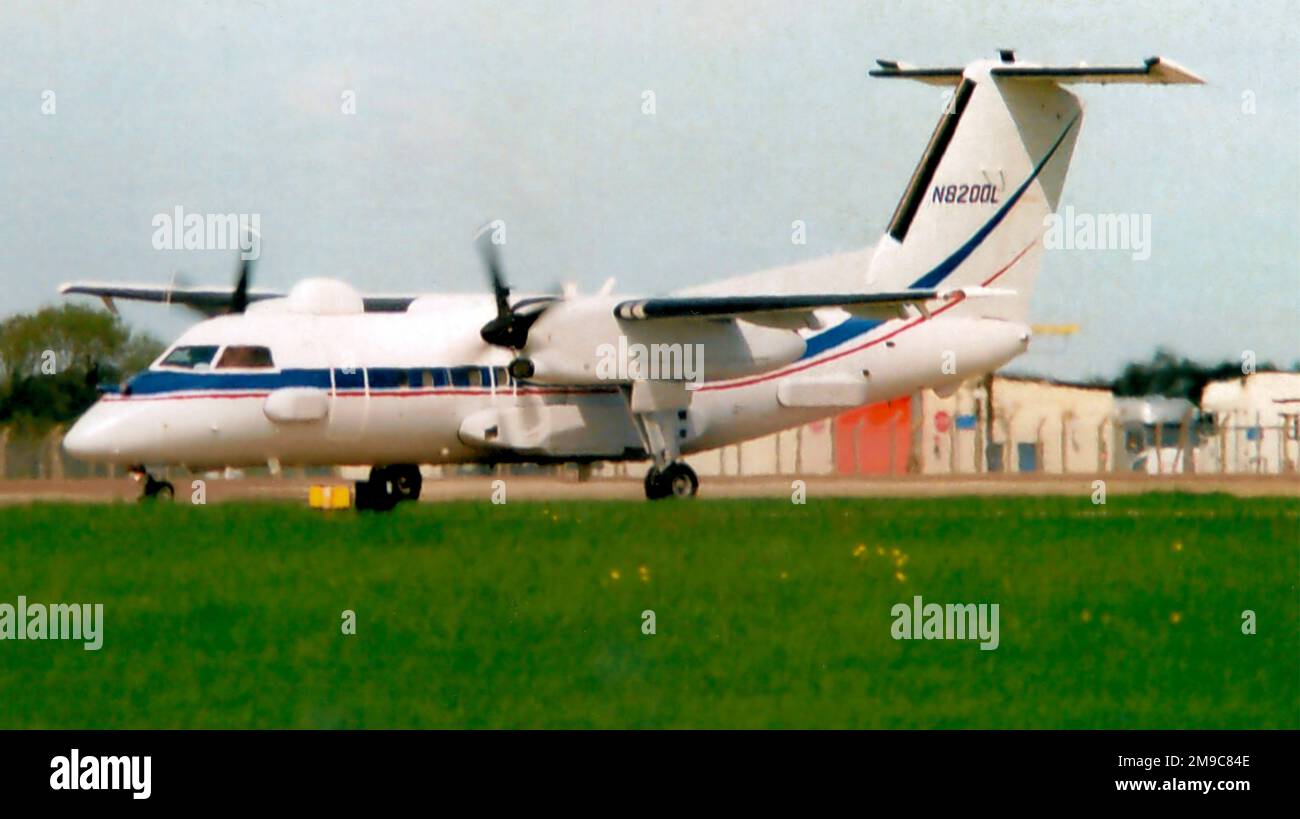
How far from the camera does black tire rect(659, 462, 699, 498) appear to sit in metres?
29.0

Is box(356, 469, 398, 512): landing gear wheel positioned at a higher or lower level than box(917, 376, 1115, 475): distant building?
lower

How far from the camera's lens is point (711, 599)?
16.1 metres

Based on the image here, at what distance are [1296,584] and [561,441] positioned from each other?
14.0m

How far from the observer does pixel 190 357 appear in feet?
88.1

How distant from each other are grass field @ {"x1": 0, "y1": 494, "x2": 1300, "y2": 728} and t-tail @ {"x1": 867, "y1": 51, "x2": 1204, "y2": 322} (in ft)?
24.0

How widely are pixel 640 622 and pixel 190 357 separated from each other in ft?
44.9

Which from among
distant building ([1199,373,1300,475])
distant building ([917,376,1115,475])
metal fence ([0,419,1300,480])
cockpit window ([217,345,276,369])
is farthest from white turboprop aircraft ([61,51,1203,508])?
distant building ([917,376,1115,475])

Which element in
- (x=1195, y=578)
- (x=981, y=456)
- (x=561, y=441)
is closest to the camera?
(x=1195, y=578)

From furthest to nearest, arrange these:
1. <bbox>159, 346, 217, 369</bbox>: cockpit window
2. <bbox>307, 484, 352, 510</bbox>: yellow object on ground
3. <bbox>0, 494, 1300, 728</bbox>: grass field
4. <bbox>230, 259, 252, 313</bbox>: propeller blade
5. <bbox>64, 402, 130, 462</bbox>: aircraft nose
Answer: <bbox>230, 259, 252, 313</bbox>: propeller blade → <bbox>159, 346, 217, 369</bbox>: cockpit window → <bbox>64, 402, 130, 462</bbox>: aircraft nose → <bbox>307, 484, 352, 510</bbox>: yellow object on ground → <bbox>0, 494, 1300, 728</bbox>: grass field

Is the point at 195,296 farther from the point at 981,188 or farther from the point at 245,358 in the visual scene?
the point at 981,188

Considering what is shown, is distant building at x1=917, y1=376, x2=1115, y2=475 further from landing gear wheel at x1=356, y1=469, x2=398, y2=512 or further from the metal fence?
landing gear wheel at x1=356, y1=469, x2=398, y2=512

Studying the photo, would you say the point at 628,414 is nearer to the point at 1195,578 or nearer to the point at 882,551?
the point at 882,551
